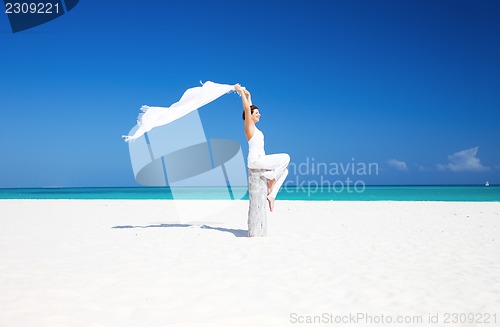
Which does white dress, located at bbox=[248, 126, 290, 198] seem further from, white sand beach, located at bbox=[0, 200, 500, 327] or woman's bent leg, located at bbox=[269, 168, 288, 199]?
white sand beach, located at bbox=[0, 200, 500, 327]

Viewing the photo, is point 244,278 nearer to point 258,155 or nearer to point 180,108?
point 258,155

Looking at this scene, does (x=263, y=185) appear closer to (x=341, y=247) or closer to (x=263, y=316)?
(x=341, y=247)

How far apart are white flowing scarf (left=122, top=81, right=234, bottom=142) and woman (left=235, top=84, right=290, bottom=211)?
0.60m

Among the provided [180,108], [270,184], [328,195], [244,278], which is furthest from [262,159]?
[328,195]

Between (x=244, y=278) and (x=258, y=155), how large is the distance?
3.22m

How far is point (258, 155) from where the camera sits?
24.2 feet

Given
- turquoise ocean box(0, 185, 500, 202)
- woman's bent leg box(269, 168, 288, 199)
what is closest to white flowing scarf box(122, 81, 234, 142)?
woman's bent leg box(269, 168, 288, 199)

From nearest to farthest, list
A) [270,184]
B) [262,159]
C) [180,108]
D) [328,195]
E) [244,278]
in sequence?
1. [244,278]
2. [262,159]
3. [270,184]
4. [180,108]
5. [328,195]

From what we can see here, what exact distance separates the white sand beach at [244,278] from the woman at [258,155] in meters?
1.13

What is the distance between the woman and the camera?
7320 millimetres

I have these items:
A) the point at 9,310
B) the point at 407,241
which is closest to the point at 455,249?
the point at 407,241

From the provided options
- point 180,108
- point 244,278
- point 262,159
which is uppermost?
point 180,108

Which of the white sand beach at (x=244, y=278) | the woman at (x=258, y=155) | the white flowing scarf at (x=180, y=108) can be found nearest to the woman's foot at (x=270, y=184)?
the woman at (x=258, y=155)

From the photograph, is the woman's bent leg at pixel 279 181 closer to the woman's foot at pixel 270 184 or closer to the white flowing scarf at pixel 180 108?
the woman's foot at pixel 270 184
